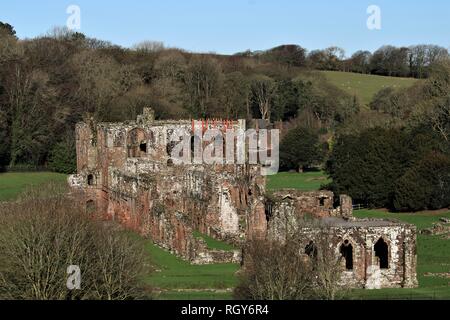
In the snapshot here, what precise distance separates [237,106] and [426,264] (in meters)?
63.7

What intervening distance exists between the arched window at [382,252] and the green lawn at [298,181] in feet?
119

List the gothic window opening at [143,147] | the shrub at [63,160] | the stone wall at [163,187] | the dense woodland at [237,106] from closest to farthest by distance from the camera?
the stone wall at [163,187] → the gothic window opening at [143,147] → the dense woodland at [237,106] → the shrub at [63,160]

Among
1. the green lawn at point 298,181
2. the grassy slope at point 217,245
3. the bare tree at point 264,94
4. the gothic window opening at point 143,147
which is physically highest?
the bare tree at point 264,94

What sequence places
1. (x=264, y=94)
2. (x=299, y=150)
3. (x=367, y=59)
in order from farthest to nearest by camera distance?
(x=367, y=59) < (x=264, y=94) < (x=299, y=150)

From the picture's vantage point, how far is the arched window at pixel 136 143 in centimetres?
6925

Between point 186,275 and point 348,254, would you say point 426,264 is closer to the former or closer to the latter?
point 348,254

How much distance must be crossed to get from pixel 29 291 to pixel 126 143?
36.5 meters

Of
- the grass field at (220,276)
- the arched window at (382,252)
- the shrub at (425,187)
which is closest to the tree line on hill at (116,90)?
the shrub at (425,187)

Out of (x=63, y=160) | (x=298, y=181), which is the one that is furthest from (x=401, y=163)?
(x=63, y=160)

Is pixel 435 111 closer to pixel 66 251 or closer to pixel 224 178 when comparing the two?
pixel 224 178

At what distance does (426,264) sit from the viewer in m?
47.4

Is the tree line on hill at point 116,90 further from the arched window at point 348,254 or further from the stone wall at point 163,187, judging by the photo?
the arched window at point 348,254

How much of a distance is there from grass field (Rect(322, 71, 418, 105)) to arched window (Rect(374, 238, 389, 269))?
80415mm
